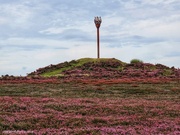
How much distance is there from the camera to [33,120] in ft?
61.1

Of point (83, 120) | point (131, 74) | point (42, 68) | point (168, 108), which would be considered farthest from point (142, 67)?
point (83, 120)

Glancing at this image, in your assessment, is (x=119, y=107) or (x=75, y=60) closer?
(x=119, y=107)

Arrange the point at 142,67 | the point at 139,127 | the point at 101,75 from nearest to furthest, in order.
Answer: the point at 139,127, the point at 101,75, the point at 142,67

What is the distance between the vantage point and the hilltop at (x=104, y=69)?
72569 mm

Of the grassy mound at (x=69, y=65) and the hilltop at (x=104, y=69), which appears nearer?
the hilltop at (x=104, y=69)

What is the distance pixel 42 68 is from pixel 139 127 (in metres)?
74.6

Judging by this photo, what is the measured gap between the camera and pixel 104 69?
77938mm

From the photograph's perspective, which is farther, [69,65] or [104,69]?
[69,65]

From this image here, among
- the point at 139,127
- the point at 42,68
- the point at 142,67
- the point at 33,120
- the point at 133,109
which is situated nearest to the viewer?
the point at 139,127

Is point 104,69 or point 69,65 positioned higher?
point 69,65

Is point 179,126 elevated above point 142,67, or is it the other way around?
point 142,67

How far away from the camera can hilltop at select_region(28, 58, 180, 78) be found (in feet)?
238

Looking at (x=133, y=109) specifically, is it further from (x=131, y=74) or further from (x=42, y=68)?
(x=42, y=68)

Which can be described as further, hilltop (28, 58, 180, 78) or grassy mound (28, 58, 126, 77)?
grassy mound (28, 58, 126, 77)
